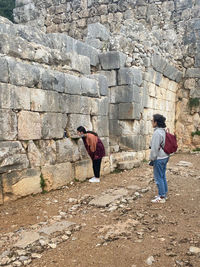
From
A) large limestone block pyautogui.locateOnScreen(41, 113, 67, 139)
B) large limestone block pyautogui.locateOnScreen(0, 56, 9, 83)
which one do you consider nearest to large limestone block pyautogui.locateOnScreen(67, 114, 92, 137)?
large limestone block pyautogui.locateOnScreen(41, 113, 67, 139)

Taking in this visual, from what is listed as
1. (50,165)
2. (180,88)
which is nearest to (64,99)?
(50,165)

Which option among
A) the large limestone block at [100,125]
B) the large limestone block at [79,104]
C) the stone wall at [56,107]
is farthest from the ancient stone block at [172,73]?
the large limestone block at [79,104]

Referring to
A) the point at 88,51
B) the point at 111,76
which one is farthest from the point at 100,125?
the point at 88,51

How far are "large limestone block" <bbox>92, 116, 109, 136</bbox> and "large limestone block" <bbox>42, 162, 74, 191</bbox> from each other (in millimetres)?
1373

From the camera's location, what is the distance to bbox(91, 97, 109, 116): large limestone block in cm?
A: 704

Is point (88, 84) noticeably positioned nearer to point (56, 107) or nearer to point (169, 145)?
point (56, 107)

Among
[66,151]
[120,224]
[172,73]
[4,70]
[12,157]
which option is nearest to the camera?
[120,224]

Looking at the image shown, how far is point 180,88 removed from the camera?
1212cm

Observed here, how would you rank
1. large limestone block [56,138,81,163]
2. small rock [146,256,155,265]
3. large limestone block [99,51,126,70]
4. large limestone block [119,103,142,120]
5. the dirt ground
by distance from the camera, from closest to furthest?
small rock [146,256,155,265] → the dirt ground → large limestone block [56,138,81,163] → large limestone block [99,51,126,70] → large limestone block [119,103,142,120]

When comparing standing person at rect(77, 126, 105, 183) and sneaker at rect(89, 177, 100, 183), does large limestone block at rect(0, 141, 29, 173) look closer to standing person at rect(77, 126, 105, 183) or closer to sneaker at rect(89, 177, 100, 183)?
standing person at rect(77, 126, 105, 183)

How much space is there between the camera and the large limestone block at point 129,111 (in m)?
8.34

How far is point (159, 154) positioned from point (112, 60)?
13.4 feet

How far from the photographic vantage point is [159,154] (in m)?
5.02

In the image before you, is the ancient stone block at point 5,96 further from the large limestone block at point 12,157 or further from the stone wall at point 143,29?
the stone wall at point 143,29
